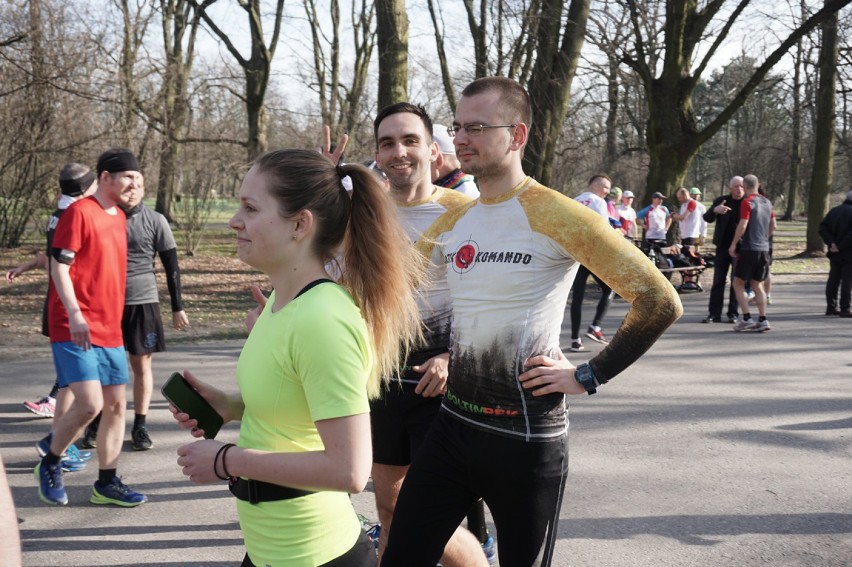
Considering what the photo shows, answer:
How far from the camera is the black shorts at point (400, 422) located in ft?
12.2

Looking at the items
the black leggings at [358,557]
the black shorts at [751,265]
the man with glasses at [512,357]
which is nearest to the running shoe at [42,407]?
the man with glasses at [512,357]

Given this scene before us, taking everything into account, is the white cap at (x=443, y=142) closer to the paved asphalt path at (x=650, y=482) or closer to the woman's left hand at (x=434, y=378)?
the woman's left hand at (x=434, y=378)

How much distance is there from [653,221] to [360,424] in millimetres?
16194

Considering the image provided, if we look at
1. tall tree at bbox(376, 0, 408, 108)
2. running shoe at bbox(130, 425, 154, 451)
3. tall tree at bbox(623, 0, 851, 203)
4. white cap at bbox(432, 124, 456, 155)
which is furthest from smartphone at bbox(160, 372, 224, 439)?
A: tall tree at bbox(623, 0, 851, 203)

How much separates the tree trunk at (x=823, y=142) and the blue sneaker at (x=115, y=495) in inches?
878

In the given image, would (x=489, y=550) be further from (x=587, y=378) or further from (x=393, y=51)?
(x=393, y=51)

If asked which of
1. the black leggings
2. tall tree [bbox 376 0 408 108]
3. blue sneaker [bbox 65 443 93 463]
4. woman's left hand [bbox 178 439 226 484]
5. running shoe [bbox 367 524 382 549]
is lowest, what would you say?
blue sneaker [bbox 65 443 93 463]

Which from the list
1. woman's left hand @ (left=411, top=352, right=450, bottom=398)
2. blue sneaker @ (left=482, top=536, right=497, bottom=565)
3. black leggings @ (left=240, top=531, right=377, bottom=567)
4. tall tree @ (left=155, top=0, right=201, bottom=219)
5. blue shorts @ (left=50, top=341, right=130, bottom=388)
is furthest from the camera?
tall tree @ (left=155, top=0, right=201, bottom=219)

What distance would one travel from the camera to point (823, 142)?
2380 centimetres

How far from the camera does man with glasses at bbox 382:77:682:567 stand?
2.84 m

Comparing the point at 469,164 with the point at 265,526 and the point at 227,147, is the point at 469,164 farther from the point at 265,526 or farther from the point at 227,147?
the point at 227,147

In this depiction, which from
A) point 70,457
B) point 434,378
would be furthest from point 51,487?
point 434,378

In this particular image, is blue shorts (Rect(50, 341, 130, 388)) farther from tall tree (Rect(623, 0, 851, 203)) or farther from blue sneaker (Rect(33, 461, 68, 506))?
tall tree (Rect(623, 0, 851, 203))

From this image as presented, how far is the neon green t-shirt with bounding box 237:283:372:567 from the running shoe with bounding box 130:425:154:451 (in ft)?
13.9
